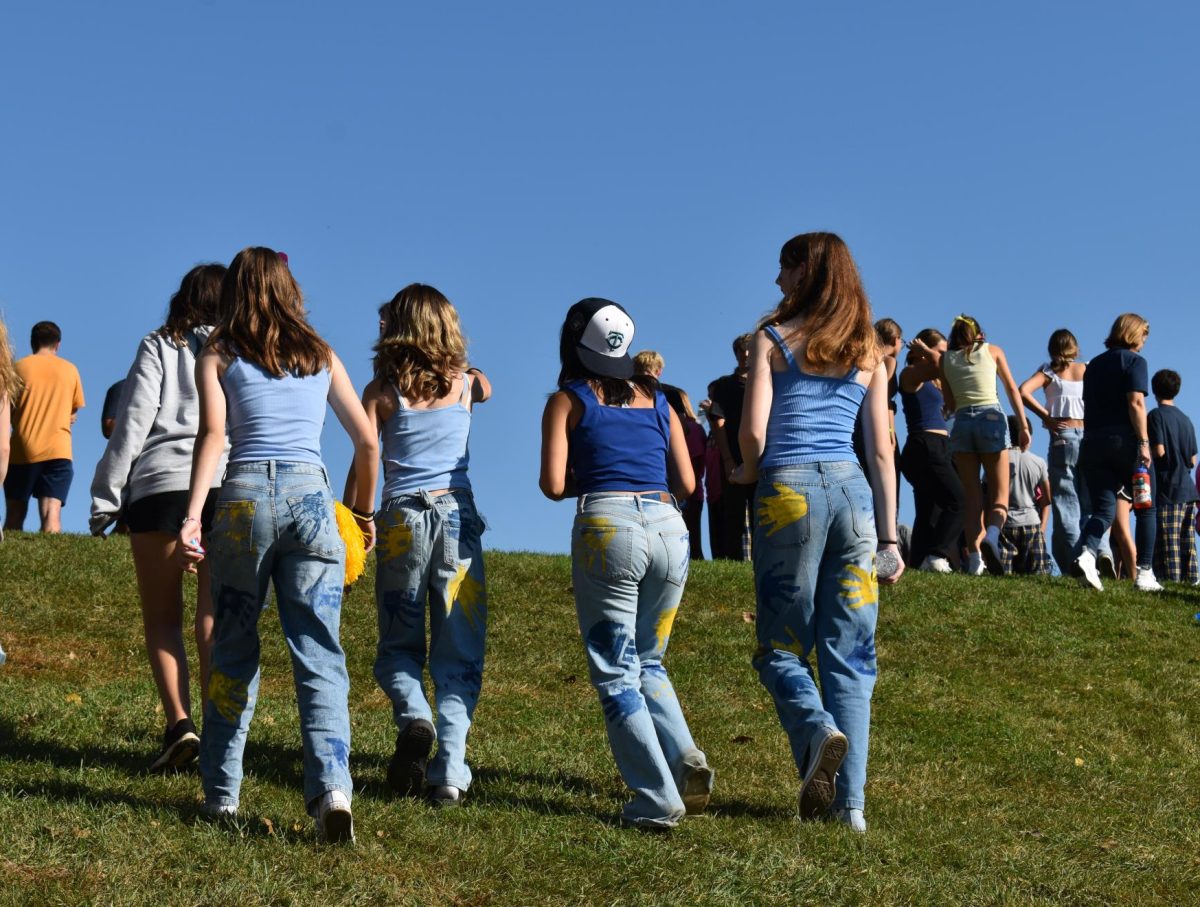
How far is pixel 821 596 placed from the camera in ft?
20.4

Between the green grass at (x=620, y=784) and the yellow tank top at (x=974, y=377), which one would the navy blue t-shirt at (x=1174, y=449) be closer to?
the green grass at (x=620, y=784)

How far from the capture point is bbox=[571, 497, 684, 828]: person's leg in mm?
5914

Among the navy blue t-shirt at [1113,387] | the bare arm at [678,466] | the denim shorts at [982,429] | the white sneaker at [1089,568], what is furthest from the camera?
the denim shorts at [982,429]

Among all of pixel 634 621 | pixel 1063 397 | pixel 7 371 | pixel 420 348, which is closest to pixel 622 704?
pixel 634 621

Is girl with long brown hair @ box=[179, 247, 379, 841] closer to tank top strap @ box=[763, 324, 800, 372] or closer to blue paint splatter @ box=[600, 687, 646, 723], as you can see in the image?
blue paint splatter @ box=[600, 687, 646, 723]

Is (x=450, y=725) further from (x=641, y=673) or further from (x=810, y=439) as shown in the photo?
(x=810, y=439)

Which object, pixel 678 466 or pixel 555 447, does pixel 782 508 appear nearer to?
pixel 678 466

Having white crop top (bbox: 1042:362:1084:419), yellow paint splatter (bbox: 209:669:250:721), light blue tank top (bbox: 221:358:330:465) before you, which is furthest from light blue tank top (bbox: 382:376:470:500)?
white crop top (bbox: 1042:362:1084:419)

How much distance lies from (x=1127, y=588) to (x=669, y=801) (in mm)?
9271

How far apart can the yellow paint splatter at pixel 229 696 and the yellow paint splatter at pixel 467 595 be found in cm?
108

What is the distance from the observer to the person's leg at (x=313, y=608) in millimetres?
5469

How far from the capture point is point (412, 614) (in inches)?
255

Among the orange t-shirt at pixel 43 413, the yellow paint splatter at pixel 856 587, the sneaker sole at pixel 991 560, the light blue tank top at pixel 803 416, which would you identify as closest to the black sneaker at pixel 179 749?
the light blue tank top at pixel 803 416

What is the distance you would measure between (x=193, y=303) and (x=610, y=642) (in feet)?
8.07
